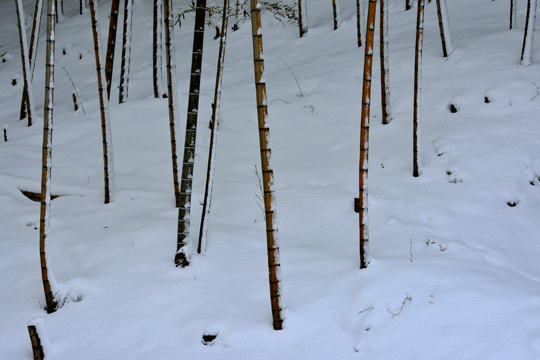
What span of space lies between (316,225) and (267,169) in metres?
1.60

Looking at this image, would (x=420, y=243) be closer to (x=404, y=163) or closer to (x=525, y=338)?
(x=525, y=338)

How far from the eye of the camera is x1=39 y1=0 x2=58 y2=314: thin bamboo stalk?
2.55 meters

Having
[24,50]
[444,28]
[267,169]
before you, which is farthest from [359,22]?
[267,169]

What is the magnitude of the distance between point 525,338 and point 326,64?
562 cm

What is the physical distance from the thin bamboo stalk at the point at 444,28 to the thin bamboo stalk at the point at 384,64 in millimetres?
1208

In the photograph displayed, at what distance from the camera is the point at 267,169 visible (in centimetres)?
239

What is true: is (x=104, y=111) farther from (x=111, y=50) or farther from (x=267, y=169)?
(x=111, y=50)

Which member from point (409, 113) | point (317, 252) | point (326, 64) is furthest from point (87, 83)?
point (317, 252)

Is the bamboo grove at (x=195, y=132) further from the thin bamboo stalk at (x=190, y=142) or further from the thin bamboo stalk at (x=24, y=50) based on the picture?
the thin bamboo stalk at (x=24, y=50)

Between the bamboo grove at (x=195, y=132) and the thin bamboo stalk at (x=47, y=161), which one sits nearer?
the bamboo grove at (x=195, y=132)

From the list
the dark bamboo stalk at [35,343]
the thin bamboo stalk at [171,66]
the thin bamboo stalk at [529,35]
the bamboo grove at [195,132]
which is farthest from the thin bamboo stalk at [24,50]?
the thin bamboo stalk at [529,35]

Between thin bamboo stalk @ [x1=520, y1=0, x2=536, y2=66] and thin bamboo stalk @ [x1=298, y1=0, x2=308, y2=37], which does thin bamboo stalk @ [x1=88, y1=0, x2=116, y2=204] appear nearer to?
thin bamboo stalk @ [x1=520, y1=0, x2=536, y2=66]

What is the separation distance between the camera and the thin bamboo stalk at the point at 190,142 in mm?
2947

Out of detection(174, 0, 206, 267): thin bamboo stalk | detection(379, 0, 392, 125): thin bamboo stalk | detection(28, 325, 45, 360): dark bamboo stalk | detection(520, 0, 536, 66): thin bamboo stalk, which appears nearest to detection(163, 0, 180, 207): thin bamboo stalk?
detection(174, 0, 206, 267): thin bamboo stalk
